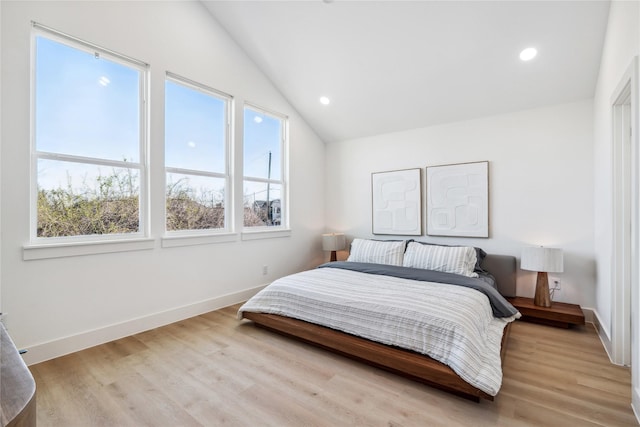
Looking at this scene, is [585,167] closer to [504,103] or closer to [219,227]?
[504,103]

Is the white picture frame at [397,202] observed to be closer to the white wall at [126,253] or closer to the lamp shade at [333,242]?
the lamp shade at [333,242]

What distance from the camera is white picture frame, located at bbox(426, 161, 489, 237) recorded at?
12.3 feet

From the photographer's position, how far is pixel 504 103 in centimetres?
354

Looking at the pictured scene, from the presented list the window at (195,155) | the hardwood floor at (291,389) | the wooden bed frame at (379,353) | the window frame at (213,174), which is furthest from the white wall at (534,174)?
the window at (195,155)

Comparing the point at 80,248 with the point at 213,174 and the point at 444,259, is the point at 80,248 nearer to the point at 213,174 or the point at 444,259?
the point at 213,174

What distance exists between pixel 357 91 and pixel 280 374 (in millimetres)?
3448

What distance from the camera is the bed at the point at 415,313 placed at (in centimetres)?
191

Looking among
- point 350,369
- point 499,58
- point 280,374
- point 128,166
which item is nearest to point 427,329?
point 350,369

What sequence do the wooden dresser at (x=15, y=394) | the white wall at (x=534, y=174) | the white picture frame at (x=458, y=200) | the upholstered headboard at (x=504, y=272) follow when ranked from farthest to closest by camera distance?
the white picture frame at (x=458, y=200), the upholstered headboard at (x=504, y=272), the white wall at (x=534, y=174), the wooden dresser at (x=15, y=394)

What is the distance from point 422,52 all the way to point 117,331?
4173 millimetres

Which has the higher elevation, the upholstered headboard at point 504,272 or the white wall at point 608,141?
the white wall at point 608,141

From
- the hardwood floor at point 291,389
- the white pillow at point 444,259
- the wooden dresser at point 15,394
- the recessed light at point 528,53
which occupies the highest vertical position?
the recessed light at point 528,53

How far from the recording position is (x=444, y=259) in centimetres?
340

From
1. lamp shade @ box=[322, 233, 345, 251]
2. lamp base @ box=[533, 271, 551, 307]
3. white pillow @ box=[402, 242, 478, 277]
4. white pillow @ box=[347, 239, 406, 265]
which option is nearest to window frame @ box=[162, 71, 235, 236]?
lamp shade @ box=[322, 233, 345, 251]
